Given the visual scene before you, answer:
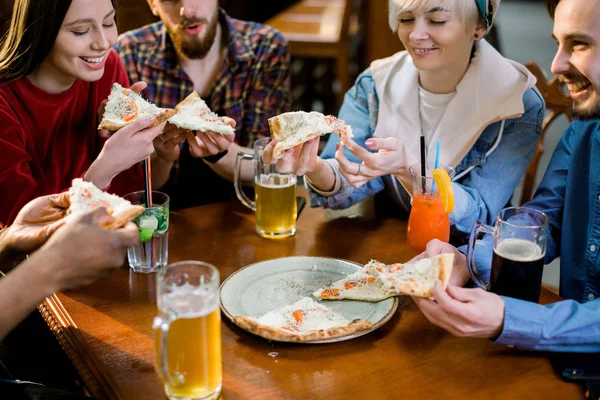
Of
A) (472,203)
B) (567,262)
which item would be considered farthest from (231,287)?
(567,262)

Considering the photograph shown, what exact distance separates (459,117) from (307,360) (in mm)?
1155

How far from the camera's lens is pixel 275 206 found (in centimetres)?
193

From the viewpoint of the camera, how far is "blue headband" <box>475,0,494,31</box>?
2.07 m

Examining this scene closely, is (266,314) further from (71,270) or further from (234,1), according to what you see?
(234,1)

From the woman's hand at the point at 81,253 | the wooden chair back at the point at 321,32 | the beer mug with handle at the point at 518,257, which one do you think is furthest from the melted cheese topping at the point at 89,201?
the wooden chair back at the point at 321,32

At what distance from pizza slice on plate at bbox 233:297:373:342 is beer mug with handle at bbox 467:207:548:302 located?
0.34 m

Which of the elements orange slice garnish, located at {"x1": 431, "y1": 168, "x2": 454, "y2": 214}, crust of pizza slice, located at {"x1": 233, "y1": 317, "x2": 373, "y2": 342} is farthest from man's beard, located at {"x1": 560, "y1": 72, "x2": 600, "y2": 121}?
crust of pizza slice, located at {"x1": 233, "y1": 317, "x2": 373, "y2": 342}

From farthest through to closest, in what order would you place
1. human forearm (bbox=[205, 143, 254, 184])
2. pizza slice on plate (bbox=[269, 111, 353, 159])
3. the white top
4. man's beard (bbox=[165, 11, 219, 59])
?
1. man's beard (bbox=[165, 11, 219, 59])
2. human forearm (bbox=[205, 143, 254, 184])
3. the white top
4. pizza slice on plate (bbox=[269, 111, 353, 159])

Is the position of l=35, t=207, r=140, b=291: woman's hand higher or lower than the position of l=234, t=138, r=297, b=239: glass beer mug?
higher

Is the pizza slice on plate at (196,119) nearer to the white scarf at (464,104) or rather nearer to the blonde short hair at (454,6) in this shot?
the white scarf at (464,104)

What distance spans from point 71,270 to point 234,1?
14.6 feet

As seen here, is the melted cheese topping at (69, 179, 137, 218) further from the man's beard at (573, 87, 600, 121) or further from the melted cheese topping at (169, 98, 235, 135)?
the man's beard at (573, 87, 600, 121)

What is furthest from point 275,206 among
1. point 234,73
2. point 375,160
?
point 234,73

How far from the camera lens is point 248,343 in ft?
4.66
